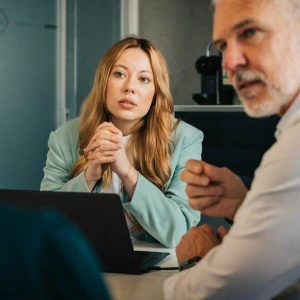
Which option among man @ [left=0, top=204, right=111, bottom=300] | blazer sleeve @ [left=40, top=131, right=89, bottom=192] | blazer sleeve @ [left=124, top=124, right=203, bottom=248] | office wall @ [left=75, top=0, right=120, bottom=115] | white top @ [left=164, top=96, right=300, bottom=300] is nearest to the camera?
man @ [left=0, top=204, right=111, bottom=300]

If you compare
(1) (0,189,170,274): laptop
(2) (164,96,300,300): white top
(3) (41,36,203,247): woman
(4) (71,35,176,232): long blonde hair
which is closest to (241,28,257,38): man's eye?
(2) (164,96,300,300): white top

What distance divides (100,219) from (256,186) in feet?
1.52

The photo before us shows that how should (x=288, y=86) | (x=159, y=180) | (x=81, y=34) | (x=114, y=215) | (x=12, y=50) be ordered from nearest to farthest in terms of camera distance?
(x=288, y=86) → (x=114, y=215) → (x=159, y=180) → (x=12, y=50) → (x=81, y=34)

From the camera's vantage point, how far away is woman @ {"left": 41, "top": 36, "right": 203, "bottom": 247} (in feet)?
6.32

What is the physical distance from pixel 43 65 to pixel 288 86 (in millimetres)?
3263

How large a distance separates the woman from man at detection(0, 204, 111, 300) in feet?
4.29

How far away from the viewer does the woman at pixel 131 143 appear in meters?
1.93

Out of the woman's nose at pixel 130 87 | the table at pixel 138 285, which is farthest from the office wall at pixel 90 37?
the table at pixel 138 285

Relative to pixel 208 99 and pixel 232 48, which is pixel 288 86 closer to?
pixel 232 48

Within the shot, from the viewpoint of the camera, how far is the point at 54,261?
22.3 inches

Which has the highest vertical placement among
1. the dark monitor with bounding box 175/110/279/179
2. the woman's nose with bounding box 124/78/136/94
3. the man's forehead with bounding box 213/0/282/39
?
the man's forehead with bounding box 213/0/282/39

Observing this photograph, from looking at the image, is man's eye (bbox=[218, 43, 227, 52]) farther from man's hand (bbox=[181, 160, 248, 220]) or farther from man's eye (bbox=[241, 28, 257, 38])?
man's hand (bbox=[181, 160, 248, 220])

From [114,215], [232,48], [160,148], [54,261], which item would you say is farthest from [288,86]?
[160,148]

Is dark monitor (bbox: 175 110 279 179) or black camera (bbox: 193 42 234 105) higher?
black camera (bbox: 193 42 234 105)
